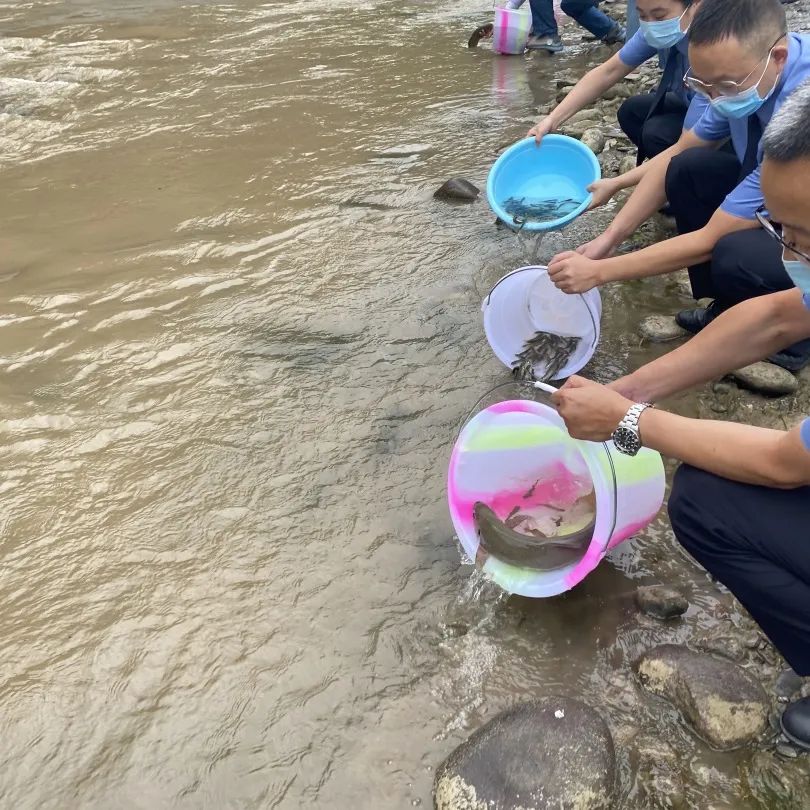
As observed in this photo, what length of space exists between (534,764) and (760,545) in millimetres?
732

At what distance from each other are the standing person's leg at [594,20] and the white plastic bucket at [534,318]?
19.5 feet

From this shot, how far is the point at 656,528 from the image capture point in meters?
2.46

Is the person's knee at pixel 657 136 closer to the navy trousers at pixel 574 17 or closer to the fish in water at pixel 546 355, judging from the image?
the fish in water at pixel 546 355

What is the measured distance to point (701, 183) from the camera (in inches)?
116

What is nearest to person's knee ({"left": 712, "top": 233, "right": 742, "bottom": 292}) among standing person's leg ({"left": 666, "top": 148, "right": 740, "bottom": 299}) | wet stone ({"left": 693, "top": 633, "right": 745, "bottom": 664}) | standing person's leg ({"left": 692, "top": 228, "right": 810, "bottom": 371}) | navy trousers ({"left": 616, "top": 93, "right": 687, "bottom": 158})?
standing person's leg ({"left": 692, "top": 228, "right": 810, "bottom": 371})

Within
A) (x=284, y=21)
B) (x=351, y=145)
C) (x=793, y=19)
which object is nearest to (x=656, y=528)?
(x=351, y=145)

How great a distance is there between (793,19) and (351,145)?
12.4ft

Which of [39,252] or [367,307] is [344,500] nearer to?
[367,307]

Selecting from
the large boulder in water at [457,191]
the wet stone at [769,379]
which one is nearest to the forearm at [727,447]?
the wet stone at [769,379]

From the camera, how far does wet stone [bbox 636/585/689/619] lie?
2.15 metres

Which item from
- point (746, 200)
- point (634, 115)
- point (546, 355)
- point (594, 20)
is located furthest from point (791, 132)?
point (594, 20)

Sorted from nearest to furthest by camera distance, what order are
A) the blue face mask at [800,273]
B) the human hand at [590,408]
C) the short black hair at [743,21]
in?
the blue face mask at [800,273]
the human hand at [590,408]
the short black hair at [743,21]

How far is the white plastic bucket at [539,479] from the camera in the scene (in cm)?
193

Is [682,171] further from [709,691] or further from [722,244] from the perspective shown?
[709,691]
